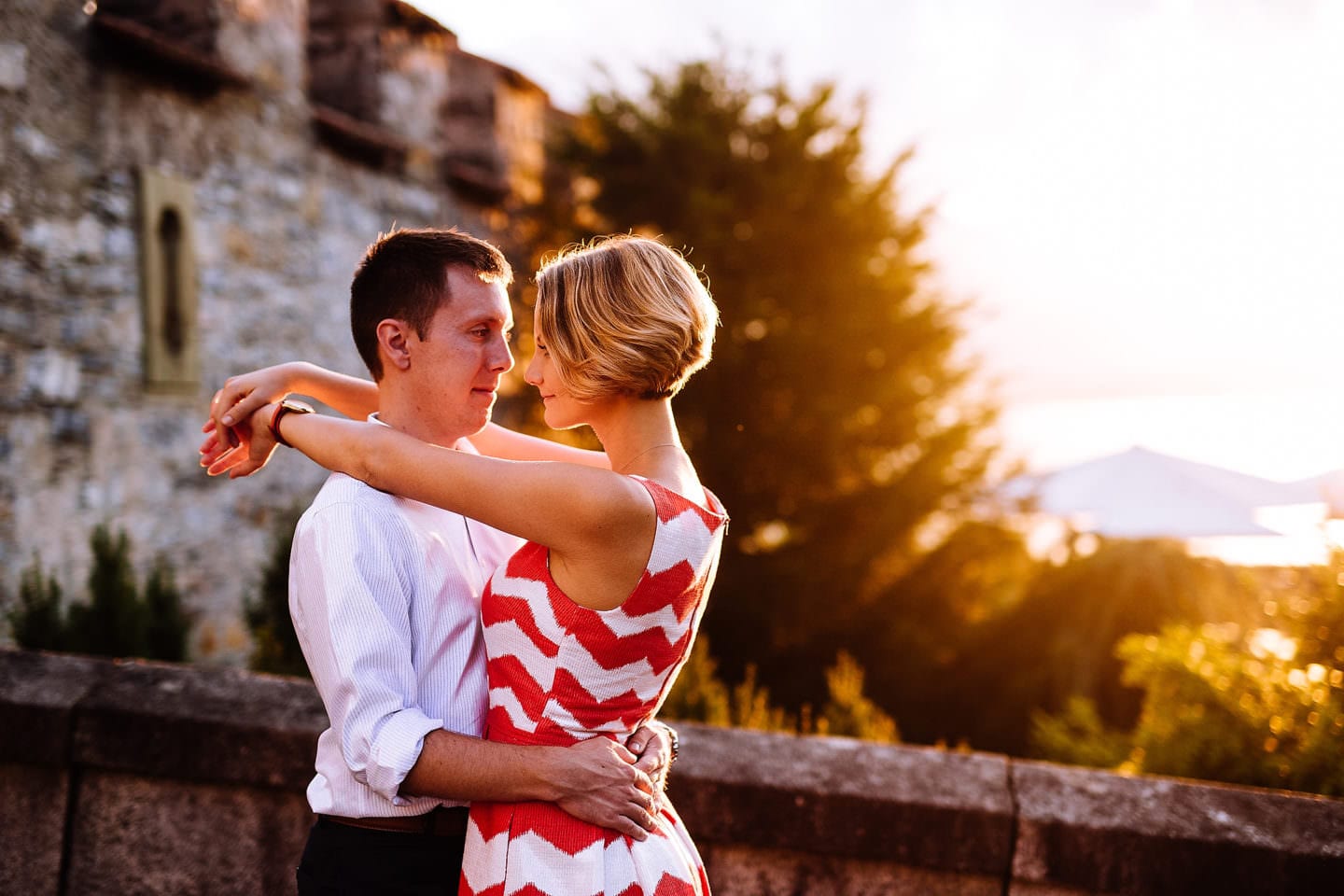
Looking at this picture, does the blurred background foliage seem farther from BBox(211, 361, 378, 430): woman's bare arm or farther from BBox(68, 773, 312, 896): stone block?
BBox(211, 361, 378, 430): woman's bare arm

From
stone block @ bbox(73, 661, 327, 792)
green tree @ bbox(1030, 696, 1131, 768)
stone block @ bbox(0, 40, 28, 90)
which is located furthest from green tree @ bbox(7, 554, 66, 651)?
green tree @ bbox(1030, 696, 1131, 768)

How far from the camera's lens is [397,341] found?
194 centimetres

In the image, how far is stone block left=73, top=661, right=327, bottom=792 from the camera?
2.61 meters

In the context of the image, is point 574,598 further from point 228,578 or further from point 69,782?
point 228,578

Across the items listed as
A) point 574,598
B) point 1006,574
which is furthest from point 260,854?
point 1006,574

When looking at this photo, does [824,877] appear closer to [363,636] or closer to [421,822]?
[421,822]

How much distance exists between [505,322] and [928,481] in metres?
9.51

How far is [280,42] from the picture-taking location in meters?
7.41

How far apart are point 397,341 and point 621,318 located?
0.50 m

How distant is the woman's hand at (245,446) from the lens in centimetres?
195

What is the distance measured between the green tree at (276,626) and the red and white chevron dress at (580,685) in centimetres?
276

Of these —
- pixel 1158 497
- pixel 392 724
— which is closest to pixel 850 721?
pixel 392 724

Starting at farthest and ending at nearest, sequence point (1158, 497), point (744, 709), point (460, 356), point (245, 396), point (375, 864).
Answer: point (1158, 497), point (744, 709), point (245, 396), point (460, 356), point (375, 864)

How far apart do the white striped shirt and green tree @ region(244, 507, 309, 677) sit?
8.51 ft
